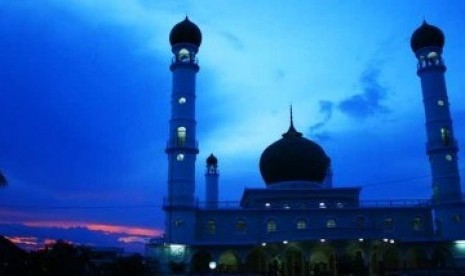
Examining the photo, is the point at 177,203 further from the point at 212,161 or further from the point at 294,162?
the point at 212,161

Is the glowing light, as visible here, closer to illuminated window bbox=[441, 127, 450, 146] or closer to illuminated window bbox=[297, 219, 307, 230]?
illuminated window bbox=[297, 219, 307, 230]

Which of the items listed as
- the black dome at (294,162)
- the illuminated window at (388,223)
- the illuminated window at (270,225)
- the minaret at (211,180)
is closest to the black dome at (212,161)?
the minaret at (211,180)

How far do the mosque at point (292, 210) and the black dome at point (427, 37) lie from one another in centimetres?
8

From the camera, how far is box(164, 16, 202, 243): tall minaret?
1580 inches

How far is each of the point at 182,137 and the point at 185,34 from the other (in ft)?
26.2

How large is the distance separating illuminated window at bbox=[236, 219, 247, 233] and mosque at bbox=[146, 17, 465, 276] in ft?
0.24

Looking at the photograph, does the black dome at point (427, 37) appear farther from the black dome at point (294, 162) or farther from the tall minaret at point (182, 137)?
the tall minaret at point (182, 137)

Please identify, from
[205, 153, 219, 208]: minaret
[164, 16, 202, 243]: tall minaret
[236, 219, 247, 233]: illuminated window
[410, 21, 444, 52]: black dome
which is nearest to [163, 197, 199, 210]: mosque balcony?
A: [164, 16, 202, 243]: tall minaret

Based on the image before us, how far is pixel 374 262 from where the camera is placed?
126 ft

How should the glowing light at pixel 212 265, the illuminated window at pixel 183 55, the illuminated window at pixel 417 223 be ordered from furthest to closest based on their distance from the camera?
the illuminated window at pixel 183 55
the illuminated window at pixel 417 223
the glowing light at pixel 212 265

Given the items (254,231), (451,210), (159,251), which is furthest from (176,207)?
(451,210)

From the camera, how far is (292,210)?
42000 mm

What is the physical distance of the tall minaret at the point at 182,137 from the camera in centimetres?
4012

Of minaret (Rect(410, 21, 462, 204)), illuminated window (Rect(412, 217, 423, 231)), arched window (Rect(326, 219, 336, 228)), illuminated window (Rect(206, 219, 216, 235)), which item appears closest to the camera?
minaret (Rect(410, 21, 462, 204))
